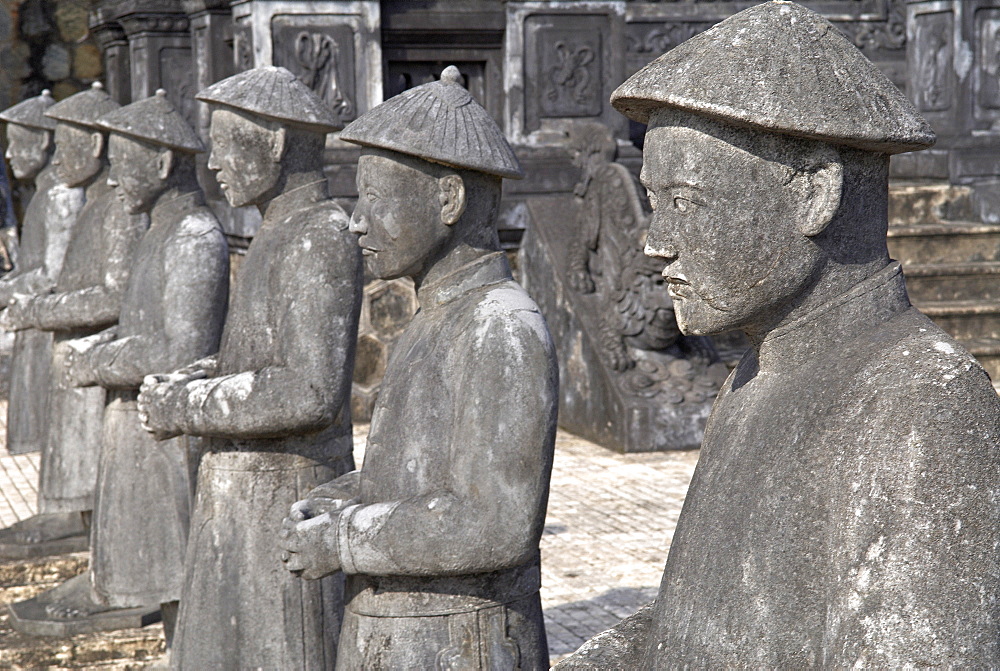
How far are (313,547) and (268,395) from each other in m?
0.74

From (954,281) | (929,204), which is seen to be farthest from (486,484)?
(929,204)

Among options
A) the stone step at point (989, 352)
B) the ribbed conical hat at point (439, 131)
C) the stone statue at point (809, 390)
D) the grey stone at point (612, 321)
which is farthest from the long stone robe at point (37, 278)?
the stone statue at point (809, 390)

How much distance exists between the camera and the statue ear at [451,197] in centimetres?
282

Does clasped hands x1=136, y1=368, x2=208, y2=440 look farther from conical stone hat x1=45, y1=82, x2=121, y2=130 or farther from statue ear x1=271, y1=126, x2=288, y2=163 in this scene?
conical stone hat x1=45, y1=82, x2=121, y2=130

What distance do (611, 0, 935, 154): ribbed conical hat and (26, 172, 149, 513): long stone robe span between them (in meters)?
3.93

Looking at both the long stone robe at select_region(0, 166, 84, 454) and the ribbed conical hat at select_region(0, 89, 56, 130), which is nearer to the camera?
the long stone robe at select_region(0, 166, 84, 454)

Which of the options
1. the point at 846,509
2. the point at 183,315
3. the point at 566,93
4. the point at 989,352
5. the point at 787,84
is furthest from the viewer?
the point at 566,93

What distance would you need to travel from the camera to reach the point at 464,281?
2.81 metres

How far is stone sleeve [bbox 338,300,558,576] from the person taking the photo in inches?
100

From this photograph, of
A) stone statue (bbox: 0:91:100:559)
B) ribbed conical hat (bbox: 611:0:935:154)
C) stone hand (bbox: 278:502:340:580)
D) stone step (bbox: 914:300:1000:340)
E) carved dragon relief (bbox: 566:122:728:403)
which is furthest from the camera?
stone step (bbox: 914:300:1000:340)

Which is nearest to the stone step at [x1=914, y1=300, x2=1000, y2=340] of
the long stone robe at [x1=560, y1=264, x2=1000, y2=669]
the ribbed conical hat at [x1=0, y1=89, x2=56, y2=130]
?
the ribbed conical hat at [x1=0, y1=89, x2=56, y2=130]

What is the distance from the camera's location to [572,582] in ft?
17.9

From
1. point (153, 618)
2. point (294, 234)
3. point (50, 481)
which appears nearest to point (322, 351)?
point (294, 234)

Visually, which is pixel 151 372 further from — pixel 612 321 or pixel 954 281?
pixel 954 281
